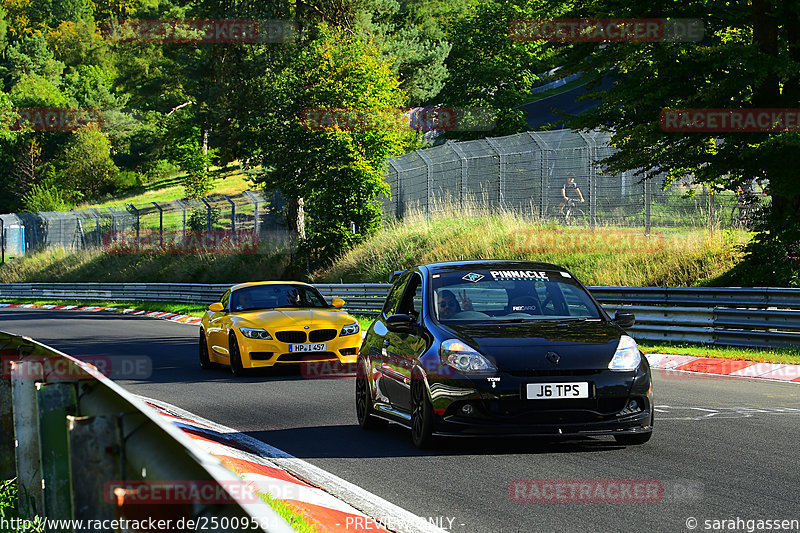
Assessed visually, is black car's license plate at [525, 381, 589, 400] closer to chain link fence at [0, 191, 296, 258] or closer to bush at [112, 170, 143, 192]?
chain link fence at [0, 191, 296, 258]

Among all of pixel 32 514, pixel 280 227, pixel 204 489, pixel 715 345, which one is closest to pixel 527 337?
pixel 32 514

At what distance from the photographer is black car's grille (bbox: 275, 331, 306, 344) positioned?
1482 cm

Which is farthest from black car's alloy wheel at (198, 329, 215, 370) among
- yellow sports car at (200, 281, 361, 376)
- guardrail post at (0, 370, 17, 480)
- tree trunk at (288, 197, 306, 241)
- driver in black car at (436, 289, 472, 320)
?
tree trunk at (288, 197, 306, 241)

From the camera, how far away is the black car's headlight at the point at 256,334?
1476 cm

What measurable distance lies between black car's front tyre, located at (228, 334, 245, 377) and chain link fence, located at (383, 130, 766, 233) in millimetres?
10427

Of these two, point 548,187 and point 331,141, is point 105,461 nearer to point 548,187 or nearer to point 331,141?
point 548,187

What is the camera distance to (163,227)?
159 ft

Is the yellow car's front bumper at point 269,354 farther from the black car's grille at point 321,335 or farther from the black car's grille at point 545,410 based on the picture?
the black car's grille at point 545,410

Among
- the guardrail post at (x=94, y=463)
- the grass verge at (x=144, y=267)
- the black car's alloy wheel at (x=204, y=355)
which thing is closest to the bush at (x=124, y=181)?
the grass verge at (x=144, y=267)

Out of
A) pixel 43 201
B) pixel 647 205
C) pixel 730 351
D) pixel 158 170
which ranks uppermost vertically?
pixel 158 170

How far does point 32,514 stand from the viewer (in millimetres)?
5242

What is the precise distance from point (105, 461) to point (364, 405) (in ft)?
21.1

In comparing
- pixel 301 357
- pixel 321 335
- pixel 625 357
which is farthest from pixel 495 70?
pixel 625 357

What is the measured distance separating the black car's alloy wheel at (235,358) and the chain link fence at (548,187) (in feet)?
34.2
